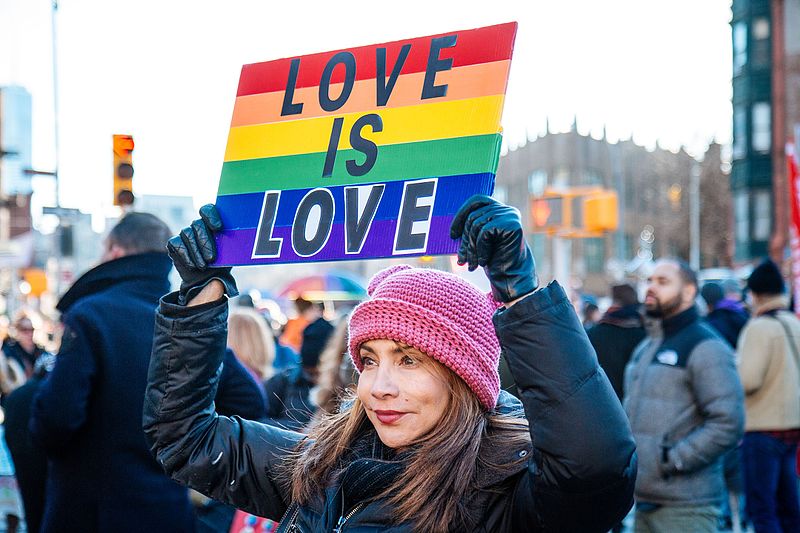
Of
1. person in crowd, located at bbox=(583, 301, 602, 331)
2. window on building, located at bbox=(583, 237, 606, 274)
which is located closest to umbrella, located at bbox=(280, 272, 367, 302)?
person in crowd, located at bbox=(583, 301, 602, 331)

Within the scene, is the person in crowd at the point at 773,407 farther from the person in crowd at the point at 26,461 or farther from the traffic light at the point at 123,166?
the traffic light at the point at 123,166

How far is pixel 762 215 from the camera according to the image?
Answer: 35625 mm

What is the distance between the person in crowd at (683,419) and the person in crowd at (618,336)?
1.20m

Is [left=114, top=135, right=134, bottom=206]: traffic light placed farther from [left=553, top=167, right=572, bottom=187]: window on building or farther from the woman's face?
[left=553, top=167, right=572, bottom=187]: window on building

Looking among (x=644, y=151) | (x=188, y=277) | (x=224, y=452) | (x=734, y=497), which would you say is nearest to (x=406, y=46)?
(x=188, y=277)

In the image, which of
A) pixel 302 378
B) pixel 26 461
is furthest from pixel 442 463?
pixel 302 378

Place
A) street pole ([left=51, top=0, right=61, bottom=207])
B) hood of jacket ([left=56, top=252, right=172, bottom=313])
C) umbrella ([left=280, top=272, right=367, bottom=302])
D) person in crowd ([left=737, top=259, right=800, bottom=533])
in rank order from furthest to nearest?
umbrella ([left=280, top=272, right=367, bottom=302]) < street pole ([left=51, top=0, right=61, bottom=207]) < person in crowd ([left=737, top=259, right=800, bottom=533]) < hood of jacket ([left=56, top=252, right=172, bottom=313])

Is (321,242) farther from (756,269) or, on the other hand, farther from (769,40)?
(769,40)

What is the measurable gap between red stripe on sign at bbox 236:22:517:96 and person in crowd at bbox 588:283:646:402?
431cm

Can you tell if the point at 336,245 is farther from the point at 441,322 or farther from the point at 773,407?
the point at 773,407

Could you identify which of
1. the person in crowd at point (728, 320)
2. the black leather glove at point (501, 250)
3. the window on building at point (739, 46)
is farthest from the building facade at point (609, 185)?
the black leather glove at point (501, 250)

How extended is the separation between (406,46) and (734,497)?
7063 millimetres

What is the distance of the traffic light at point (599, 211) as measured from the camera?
18.1m

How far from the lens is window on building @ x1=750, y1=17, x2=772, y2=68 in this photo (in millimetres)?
34438
